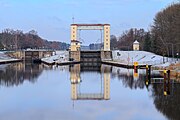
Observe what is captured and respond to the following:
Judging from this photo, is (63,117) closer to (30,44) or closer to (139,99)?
(139,99)

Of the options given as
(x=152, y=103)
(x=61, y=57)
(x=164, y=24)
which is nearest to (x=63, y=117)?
(x=152, y=103)

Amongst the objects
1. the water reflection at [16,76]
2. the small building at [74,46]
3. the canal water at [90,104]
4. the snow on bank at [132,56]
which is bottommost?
the canal water at [90,104]

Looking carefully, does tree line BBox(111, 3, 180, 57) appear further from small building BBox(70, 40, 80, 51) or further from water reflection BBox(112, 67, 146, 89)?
small building BBox(70, 40, 80, 51)

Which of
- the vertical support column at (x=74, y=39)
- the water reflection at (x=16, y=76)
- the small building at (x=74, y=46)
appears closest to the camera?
the water reflection at (x=16, y=76)

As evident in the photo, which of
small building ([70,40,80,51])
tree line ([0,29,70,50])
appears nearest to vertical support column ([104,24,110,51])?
small building ([70,40,80,51])

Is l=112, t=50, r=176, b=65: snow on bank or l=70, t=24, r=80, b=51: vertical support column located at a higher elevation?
l=70, t=24, r=80, b=51: vertical support column

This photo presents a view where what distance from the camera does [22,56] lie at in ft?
234

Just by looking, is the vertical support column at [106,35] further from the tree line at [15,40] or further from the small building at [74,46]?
the tree line at [15,40]

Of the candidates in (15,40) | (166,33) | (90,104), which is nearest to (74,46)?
(166,33)

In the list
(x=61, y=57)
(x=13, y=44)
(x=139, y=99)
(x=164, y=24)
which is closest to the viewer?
(x=139, y=99)

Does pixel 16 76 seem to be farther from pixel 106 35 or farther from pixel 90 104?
pixel 106 35

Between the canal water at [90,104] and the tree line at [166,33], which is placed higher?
the tree line at [166,33]

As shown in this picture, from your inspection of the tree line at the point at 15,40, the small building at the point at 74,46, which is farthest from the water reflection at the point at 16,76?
the tree line at the point at 15,40

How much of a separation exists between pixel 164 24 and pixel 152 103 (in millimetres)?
34467
